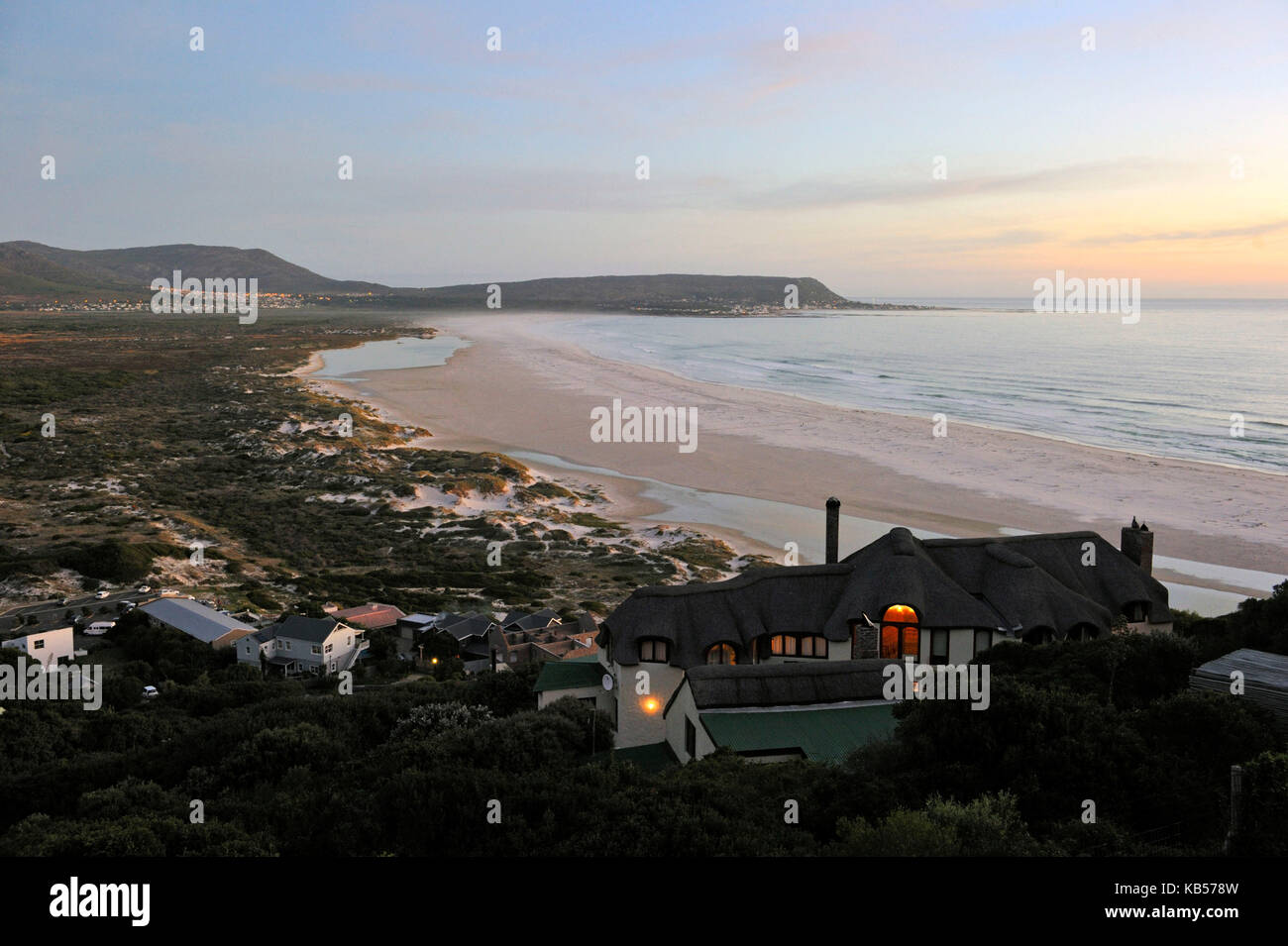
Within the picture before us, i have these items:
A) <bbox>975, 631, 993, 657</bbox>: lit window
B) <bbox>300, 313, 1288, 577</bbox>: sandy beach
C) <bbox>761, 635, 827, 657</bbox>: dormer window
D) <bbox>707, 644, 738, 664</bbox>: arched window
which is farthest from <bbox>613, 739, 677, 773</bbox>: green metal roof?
<bbox>300, 313, 1288, 577</bbox>: sandy beach

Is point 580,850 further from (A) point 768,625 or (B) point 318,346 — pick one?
(B) point 318,346

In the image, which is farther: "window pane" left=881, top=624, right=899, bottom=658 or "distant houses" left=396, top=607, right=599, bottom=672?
"distant houses" left=396, top=607, right=599, bottom=672

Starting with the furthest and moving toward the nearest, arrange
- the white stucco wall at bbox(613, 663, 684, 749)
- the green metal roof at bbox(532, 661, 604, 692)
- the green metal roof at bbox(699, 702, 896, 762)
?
the green metal roof at bbox(532, 661, 604, 692) < the white stucco wall at bbox(613, 663, 684, 749) < the green metal roof at bbox(699, 702, 896, 762)

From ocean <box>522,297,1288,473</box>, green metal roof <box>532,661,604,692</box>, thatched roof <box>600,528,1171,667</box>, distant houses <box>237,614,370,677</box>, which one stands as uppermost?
ocean <box>522,297,1288,473</box>

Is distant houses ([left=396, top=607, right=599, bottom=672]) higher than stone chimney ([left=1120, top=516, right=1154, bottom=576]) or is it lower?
lower

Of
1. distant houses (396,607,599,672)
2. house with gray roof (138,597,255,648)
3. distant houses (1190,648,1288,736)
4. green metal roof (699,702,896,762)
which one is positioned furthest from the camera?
house with gray roof (138,597,255,648)

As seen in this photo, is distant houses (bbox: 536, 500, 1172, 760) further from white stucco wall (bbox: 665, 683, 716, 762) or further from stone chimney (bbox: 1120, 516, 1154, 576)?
stone chimney (bbox: 1120, 516, 1154, 576)
